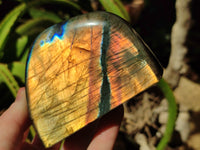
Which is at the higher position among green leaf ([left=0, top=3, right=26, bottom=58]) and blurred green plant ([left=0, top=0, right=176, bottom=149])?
green leaf ([left=0, top=3, right=26, bottom=58])

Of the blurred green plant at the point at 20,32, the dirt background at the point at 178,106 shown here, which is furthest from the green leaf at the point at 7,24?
the dirt background at the point at 178,106

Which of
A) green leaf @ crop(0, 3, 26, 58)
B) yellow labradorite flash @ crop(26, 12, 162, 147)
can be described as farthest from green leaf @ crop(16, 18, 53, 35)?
yellow labradorite flash @ crop(26, 12, 162, 147)

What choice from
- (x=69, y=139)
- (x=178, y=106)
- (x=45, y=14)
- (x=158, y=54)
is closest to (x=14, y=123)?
(x=69, y=139)

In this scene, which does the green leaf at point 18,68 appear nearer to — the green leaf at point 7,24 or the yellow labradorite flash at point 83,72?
the green leaf at point 7,24

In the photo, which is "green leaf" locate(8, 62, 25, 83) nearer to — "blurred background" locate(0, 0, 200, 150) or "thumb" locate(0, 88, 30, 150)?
"blurred background" locate(0, 0, 200, 150)

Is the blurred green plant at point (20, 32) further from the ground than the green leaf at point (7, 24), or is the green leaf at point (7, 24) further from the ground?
the green leaf at point (7, 24)
